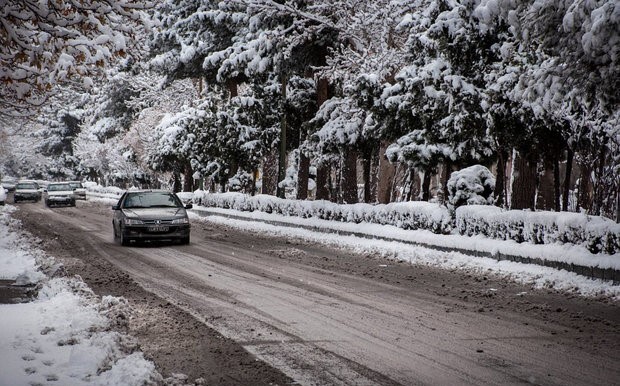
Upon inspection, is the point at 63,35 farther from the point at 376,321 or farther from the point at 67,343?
the point at 376,321

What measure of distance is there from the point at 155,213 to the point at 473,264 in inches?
369

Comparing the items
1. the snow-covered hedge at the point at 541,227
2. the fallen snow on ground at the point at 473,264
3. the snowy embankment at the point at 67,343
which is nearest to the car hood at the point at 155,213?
the fallen snow on ground at the point at 473,264

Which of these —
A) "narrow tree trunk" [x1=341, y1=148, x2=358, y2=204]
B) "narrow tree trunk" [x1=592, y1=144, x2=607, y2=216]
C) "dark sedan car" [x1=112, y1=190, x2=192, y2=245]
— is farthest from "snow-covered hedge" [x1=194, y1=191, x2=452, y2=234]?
"dark sedan car" [x1=112, y1=190, x2=192, y2=245]

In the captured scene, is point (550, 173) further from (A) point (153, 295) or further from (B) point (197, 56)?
(B) point (197, 56)

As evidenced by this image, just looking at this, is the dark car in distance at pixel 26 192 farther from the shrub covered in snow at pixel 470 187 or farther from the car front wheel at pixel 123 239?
the shrub covered in snow at pixel 470 187

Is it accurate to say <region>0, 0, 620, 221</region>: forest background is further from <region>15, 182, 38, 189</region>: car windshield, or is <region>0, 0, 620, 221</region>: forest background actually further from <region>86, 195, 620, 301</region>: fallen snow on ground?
<region>15, 182, 38, 189</region>: car windshield

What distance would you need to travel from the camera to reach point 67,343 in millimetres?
6145

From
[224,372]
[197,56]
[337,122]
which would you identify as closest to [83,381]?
[224,372]

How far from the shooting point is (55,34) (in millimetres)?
7660

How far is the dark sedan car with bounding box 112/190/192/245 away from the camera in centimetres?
1705

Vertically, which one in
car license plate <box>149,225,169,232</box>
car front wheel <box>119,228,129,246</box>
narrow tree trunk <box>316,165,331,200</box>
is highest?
narrow tree trunk <box>316,165,331,200</box>

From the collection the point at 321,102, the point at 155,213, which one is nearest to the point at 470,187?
the point at 155,213

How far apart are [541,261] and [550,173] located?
1229 centimetres

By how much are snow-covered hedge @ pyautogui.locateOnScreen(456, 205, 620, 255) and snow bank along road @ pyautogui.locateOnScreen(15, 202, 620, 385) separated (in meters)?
1.59
